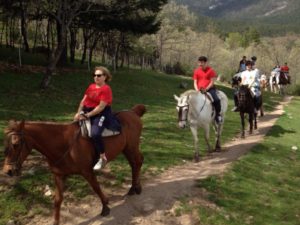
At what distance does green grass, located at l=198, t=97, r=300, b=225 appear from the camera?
28.9 ft

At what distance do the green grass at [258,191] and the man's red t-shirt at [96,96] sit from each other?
10.8ft

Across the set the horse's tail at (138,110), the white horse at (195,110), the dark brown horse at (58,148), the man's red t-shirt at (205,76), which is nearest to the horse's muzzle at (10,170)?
the dark brown horse at (58,148)

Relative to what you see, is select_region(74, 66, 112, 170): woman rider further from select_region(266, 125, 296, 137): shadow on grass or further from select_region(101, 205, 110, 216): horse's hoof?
select_region(266, 125, 296, 137): shadow on grass

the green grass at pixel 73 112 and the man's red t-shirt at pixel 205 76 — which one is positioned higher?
the man's red t-shirt at pixel 205 76

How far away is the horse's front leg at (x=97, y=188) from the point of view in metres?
7.61

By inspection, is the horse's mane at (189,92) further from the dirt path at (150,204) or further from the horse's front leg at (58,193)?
the horse's front leg at (58,193)

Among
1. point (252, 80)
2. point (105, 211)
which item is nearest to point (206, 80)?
point (252, 80)

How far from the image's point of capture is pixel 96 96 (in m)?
7.89

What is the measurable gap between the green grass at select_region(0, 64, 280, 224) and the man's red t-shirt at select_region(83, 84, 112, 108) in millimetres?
2236

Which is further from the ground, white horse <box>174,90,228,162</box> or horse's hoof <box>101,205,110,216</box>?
white horse <box>174,90,228,162</box>

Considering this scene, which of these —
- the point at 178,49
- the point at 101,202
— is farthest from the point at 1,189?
the point at 178,49

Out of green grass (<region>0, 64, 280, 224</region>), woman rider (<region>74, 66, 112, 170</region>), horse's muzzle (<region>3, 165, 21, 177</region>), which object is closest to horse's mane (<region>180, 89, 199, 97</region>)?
green grass (<region>0, 64, 280, 224</region>)

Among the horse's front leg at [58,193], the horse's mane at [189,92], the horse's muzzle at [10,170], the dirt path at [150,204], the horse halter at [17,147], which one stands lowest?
the dirt path at [150,204]

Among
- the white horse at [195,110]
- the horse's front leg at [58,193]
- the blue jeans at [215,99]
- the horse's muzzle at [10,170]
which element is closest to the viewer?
the horse's muzzle at [10,170]
